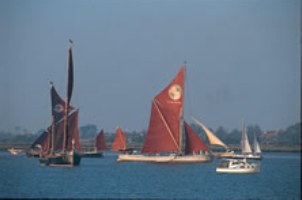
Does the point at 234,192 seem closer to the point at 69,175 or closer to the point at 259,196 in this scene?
the point at 259,196

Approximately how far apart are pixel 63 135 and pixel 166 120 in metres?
14.6

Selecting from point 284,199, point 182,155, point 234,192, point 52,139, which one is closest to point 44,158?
point 52,139

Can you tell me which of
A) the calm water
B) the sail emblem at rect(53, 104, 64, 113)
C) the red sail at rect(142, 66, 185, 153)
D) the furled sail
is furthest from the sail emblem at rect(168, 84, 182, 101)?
the furled sail

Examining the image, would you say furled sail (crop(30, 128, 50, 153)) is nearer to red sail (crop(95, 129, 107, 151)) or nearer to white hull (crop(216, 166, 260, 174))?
red sail (crop(95, 129, 107, 151))

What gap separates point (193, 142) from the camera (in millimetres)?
123312

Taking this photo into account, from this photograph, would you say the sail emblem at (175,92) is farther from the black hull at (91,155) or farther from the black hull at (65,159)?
the black hull at (91,155)

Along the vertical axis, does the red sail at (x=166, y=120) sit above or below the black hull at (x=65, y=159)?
above

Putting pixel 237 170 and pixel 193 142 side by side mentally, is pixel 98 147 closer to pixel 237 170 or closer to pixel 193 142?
pixel 193 142

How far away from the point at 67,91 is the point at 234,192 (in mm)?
40823

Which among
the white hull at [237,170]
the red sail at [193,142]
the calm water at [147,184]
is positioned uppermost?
the red sail at [193,142]

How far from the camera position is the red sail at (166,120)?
399ft

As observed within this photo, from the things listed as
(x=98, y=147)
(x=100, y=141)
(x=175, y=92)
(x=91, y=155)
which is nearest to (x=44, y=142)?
(x=175, y=92)

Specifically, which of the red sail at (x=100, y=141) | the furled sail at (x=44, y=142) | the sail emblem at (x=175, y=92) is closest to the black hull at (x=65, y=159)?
the sail emblem at (x=175, y=92)

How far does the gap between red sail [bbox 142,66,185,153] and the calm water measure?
906 centimetres
